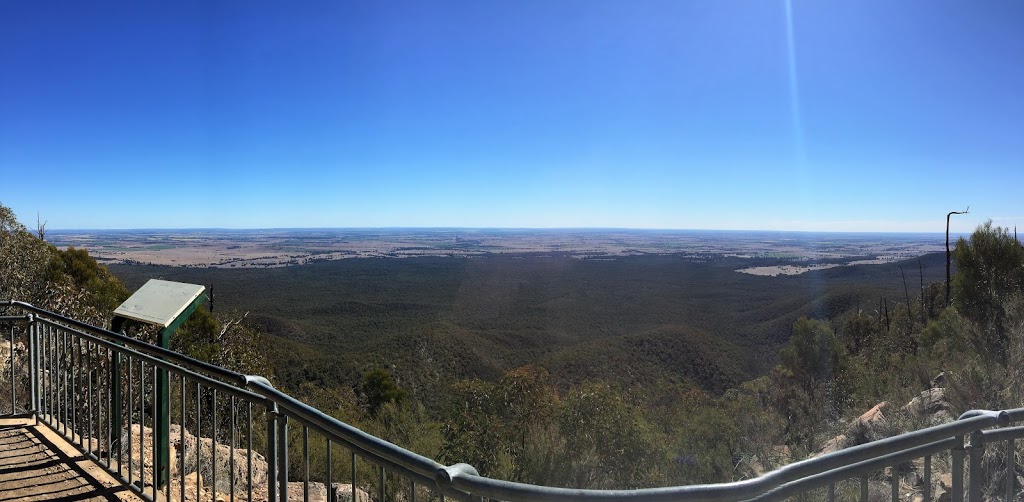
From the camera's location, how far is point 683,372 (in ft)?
132

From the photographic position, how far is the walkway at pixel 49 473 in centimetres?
337

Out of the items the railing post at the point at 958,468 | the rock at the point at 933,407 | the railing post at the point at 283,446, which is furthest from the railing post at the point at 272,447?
the rock at the point at 933,407

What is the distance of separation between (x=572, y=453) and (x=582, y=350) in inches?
1342

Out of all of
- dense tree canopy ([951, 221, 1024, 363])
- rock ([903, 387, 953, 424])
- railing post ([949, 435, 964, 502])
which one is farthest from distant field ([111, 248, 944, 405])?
railing post ([949, 435, 964, 502])

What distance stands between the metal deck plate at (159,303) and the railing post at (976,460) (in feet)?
12.6

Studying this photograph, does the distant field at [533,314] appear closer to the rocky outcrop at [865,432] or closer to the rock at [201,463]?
the rocky outcrop at [865,432]

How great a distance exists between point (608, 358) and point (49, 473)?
38645 millimetres

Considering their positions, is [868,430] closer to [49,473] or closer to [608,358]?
[49,473]

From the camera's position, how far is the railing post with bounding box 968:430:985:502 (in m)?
1.88

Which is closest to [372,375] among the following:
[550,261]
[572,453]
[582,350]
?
[582,350]

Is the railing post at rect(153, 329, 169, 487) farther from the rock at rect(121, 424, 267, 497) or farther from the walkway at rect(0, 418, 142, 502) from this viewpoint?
the rock at rect(121, 424, 267, 497)

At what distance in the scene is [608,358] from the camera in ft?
132

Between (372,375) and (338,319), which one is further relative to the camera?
(338,319)

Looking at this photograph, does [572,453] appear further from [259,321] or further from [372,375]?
[259,321]
